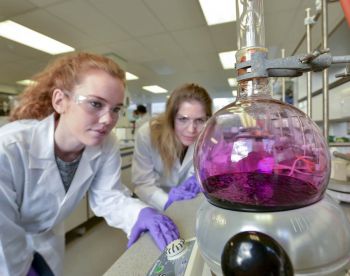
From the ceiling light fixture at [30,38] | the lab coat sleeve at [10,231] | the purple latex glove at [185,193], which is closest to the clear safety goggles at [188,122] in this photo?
the purple latex glove at [185,193]

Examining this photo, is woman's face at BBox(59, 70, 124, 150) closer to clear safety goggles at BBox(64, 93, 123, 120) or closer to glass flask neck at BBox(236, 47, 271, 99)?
clear safety goggles at BBox(64, 93, 123, 120)

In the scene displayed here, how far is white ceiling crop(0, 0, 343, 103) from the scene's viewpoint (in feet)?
7.12

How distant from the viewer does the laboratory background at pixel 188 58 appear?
332mm

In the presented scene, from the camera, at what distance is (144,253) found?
50 centimetres

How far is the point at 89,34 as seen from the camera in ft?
9.27

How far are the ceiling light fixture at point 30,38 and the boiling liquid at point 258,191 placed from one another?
10.1 feet

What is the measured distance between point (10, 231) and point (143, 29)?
2.52m

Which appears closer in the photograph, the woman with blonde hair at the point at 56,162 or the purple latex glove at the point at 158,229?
the purple latex glove at the point at 158,229

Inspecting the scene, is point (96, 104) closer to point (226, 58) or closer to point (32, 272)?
point (32, 272)

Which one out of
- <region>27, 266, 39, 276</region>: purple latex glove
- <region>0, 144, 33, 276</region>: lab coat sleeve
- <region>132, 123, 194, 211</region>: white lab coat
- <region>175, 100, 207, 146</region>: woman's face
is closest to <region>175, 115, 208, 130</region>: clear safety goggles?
<region>175, 100, 207, 146</region>: woman's face

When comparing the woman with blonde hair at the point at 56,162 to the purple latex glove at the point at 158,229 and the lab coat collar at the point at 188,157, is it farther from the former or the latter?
the lab coat collar at the point at 188,157

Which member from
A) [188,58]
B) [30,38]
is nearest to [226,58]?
[188,58]

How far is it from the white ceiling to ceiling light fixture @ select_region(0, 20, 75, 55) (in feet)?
0.46

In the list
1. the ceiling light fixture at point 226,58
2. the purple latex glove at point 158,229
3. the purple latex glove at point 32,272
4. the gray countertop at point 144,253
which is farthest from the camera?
the ceiling light fixture at point 226,58
